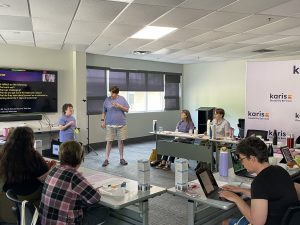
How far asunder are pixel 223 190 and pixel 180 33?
349 cm

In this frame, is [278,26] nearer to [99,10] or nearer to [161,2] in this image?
[161,2]

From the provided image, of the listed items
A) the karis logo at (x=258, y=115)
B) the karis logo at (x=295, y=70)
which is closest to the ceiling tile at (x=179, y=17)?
the karis logo at (x=295, y=70)

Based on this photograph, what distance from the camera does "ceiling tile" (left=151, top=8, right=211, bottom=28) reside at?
147 inches

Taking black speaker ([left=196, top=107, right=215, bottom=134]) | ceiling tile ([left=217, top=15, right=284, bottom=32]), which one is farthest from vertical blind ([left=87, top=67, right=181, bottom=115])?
ceiling tile ([left=217, top=15, right=284, bottom=32])

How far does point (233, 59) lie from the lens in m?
8.85

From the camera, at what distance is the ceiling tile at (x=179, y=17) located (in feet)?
12.3

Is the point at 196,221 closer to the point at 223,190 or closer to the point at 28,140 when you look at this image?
the point at 223,190

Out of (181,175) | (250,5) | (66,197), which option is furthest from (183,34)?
(66,197)

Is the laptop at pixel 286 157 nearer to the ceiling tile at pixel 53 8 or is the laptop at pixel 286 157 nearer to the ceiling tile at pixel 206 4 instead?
the ceiling tile at pixel 206 4

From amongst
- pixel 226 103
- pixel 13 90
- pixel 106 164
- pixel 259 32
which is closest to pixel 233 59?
pixel 226 103

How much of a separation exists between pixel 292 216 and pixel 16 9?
3621 millimetres

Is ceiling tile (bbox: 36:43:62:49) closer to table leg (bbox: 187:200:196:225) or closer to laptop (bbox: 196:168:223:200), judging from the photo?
laptop (bbox: 196:168:223:200)

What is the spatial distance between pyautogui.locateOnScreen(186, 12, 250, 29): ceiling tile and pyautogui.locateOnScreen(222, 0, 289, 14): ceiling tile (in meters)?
0.18

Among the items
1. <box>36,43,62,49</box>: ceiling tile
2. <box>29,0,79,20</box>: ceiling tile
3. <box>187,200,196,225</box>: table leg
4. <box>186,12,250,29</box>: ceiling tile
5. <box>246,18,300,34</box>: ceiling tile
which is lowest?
<box>187,200,196,225</box>: table leg
